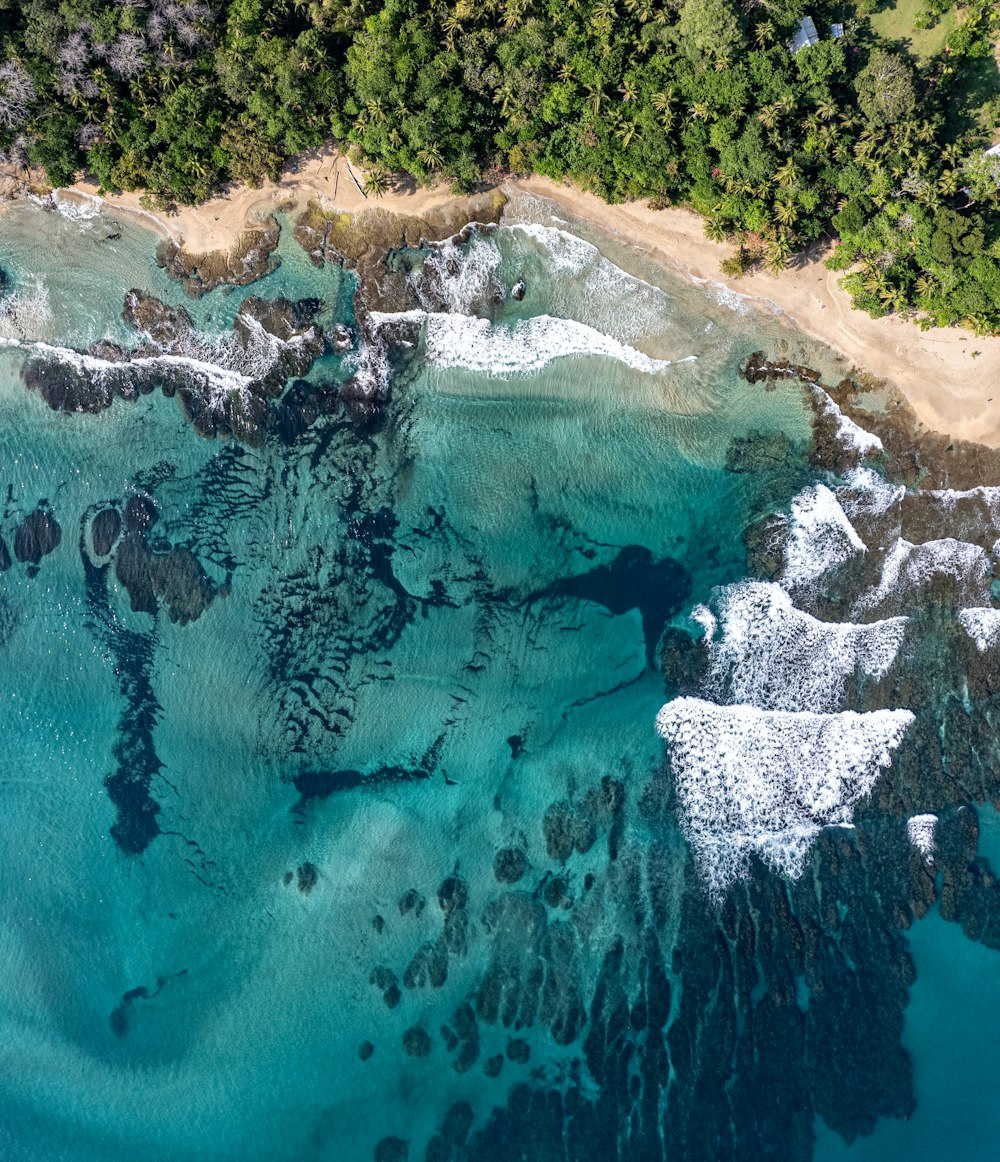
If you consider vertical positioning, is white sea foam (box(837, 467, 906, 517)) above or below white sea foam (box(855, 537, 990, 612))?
above

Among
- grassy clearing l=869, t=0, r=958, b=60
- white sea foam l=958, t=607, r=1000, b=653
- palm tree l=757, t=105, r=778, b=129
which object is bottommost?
white sea foam l=958, t=607, r=1000, b=653

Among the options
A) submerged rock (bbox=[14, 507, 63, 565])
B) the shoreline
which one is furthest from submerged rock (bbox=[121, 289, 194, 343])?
submerged rock (bbox=[14, 507, 63, 565])

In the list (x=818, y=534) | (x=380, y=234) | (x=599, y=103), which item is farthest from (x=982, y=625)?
(x=380, y=234)

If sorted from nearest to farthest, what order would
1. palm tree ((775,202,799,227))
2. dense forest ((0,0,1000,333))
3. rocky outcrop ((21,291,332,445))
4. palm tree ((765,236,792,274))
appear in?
dense forest ((0,0,1000,333)) < palm tree ((775,202,799,227)) < palm tree ((765,236,792,274)) < rocky outcrop ((21,291,332,445))

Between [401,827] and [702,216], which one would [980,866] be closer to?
[401,827]

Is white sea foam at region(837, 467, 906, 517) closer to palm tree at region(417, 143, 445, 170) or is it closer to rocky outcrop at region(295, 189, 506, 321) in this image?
rocky outcrop at region(295, 189, 506, 321)

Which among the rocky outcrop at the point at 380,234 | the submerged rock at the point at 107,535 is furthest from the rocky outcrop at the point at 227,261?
the submerged rock at the point at 107,535

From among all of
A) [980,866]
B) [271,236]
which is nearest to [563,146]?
[271,236]

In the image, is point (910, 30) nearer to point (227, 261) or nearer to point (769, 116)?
point (769, 116)
